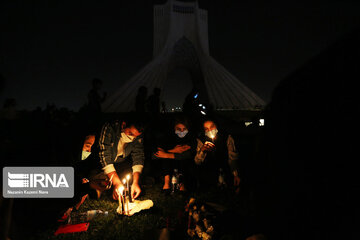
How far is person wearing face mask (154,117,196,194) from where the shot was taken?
11.1ft

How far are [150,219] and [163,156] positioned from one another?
3.91 feet

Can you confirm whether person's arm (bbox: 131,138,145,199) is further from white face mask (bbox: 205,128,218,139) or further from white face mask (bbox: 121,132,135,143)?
white face mask (bbox: 205,128,218,139)

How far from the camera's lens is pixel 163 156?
11.2 feet

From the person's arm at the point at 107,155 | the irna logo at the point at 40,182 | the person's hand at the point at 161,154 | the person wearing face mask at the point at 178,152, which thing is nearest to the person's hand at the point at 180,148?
the person wearing face mask at the point at 178,152

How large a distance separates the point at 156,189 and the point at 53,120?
6.88ft

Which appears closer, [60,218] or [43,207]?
[43,207]

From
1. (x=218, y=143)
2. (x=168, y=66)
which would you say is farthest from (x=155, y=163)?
(x=168, y=66)

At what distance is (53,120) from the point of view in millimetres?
2189

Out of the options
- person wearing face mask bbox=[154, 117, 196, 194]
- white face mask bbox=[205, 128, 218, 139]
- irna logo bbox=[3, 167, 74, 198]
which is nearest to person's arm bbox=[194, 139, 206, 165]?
person wearing face mask bbox=[154, 117, 196, 194]

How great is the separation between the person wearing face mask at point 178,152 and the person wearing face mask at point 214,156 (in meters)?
0.17

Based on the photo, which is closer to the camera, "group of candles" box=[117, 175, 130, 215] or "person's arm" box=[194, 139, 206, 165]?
"group of candles" box=[117, 175, 130, 215]

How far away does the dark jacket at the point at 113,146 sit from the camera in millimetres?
2893

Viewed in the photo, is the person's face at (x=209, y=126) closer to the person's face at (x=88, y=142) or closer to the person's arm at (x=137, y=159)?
the person's arm at (x=137, y=159)

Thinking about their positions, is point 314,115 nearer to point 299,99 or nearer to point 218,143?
point 299,99
